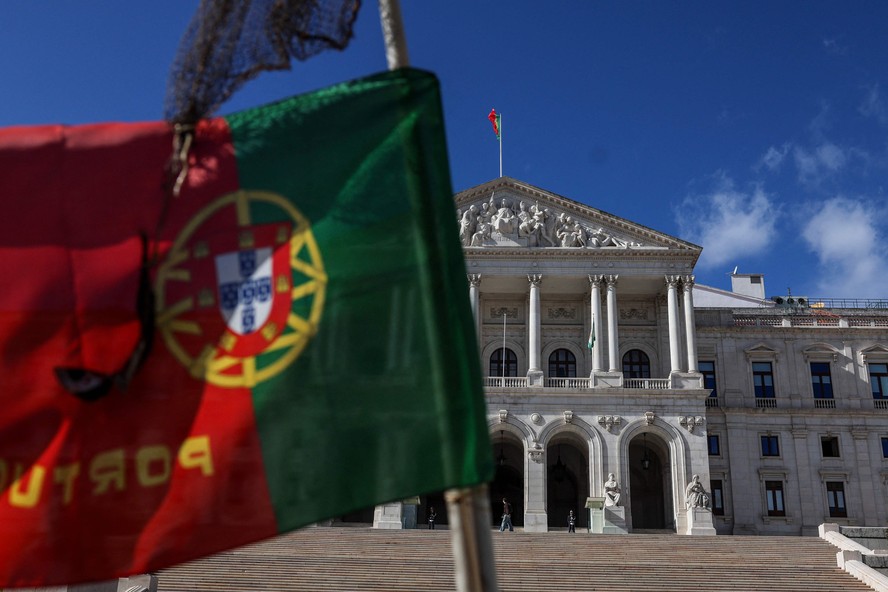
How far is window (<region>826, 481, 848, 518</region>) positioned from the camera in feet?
150

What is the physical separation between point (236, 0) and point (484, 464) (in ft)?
10.9

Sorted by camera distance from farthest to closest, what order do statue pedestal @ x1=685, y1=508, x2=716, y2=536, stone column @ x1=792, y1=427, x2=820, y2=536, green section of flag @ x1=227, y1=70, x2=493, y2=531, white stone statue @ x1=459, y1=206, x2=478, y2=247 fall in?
1. white stone statue @ x1=459, y1=206, x2=478, y2=247
2. stone column @ x1=792, y1=427, x2=820, y2=536
3. statue pedestal @ x1=685, y1=508, x2=716, y2=536
4. green section of flag @ x1=227, y1=70, x2=493, y2=531

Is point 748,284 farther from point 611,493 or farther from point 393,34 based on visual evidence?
point 393,34

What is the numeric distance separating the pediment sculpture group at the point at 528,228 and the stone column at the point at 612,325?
213 cm

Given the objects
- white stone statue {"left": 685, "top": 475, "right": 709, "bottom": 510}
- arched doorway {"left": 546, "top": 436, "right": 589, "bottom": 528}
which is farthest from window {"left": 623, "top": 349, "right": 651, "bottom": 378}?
white stone statue {"left": 685, "top": 475, "right": 709, "bottom": 510}

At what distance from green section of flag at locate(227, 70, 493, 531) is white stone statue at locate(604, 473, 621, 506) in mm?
36613

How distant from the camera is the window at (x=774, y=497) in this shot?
45.8m

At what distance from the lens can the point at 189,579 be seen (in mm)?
22922

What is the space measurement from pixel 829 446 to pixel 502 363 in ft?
59.5

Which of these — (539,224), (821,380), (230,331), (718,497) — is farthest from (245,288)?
(821,380)

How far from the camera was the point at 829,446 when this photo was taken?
4697 centimetres

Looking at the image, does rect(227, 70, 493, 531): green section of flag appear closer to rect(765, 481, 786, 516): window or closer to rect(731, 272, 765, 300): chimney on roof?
rect(765, 481, 786, 516): window

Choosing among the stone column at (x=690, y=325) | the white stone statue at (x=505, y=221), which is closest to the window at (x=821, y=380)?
the stone column at (x=690, y=325)

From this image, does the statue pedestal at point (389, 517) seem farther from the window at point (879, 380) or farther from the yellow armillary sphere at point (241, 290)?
the yellow armillary sphere at point (241, 290)
